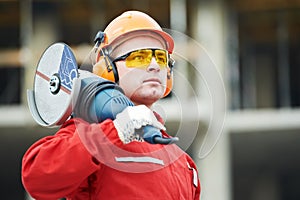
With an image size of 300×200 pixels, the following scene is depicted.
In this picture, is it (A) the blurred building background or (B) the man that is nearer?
(B) the man

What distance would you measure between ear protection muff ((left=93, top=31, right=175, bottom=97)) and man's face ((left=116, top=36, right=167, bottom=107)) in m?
0.02

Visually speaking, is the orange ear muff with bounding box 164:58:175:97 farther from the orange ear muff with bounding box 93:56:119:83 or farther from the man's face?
the orange ear muff with bounding box 93:56:119:83

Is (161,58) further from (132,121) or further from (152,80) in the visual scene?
(132,121)

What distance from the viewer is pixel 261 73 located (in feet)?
49.6

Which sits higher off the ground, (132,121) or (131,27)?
(131,27)

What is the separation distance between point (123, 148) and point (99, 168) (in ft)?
0.36

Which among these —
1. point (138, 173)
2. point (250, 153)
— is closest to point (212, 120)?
point (138, 173)

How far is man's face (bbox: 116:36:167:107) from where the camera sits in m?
3.14

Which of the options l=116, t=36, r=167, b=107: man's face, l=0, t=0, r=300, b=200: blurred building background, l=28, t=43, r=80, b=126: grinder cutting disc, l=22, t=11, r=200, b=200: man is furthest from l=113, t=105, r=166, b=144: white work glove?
l=0, t=0, r=300, b=200: blurred building background

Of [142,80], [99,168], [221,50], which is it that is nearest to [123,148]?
[99,168]

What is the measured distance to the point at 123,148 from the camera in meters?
3.04

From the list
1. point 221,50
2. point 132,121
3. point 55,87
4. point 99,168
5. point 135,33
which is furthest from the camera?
point 221,50

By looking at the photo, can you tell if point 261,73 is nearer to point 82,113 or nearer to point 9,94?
point 9,94

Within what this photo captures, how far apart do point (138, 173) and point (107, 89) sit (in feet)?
1.19
